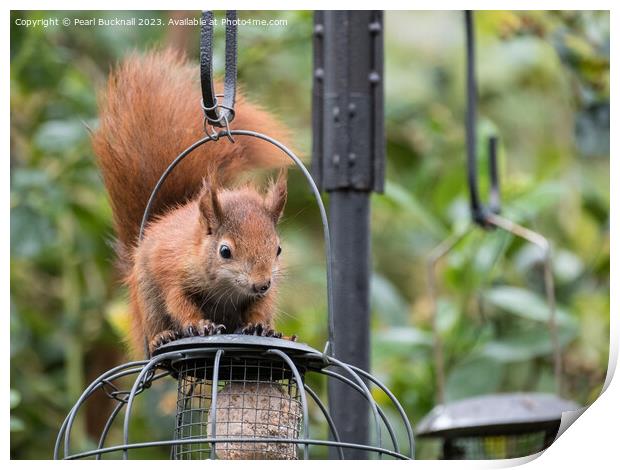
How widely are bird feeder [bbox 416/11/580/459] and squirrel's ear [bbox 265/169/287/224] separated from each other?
0.68 meters

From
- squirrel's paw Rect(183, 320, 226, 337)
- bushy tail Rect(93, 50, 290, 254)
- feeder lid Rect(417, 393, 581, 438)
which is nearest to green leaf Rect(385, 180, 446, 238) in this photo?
feeder lid Rect(417, 393, 581, 438)

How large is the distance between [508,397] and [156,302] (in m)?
0.83

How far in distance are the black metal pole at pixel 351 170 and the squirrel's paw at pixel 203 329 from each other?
0.34m

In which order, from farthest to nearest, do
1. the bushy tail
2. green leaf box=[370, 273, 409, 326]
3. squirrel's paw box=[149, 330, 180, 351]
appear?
1. green leaf box=[370, 273, 409, 326]
2. the bushy tail
3. squirrel's paw box=[149, 330, 180, 351]

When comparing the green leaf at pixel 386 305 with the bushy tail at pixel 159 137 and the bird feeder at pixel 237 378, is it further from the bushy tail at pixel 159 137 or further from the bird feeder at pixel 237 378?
the bird feeder at pixel 237 378

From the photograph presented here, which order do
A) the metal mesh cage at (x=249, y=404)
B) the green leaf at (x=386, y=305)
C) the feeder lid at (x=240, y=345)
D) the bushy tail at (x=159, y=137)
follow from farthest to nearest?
the green leaf at (x=386, y=305) < the bushy tail at (x=159, y=137) < the metal mesh cage at (x=249, y=404) < the feeder lid at (x=240, y=345)

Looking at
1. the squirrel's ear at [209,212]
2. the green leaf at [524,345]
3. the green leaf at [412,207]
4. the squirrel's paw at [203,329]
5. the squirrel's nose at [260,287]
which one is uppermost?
the green leaf at [412,207]

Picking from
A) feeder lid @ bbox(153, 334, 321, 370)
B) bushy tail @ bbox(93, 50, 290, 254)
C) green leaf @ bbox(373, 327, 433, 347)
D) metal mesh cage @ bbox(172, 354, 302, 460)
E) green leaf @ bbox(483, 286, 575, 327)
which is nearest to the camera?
feeder lid @ bbox(153, 334, 321, 370)

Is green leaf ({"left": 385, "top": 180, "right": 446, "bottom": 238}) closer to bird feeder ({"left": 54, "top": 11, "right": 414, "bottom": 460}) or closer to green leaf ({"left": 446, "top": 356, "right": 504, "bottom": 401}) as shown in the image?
green leaf ({"left": 446, "top": 356, "right": 504, "bottom": 401})

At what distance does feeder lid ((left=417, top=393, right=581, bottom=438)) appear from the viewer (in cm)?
184

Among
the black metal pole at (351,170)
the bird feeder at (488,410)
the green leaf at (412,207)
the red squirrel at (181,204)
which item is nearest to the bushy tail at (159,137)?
the red squirrel at (181,204)

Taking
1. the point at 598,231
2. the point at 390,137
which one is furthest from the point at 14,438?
the point at 598,231

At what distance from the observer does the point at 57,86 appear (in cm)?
246

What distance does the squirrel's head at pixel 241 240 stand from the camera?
1.29 meters
